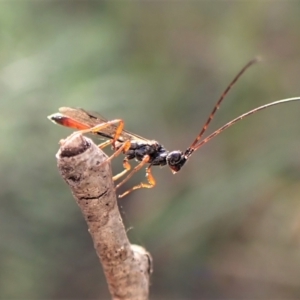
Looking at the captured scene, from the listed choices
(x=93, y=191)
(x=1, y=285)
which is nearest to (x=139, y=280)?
(x=93, y=191)

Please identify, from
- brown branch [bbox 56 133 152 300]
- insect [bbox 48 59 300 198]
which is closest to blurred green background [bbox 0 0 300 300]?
insect [bbox 48 59 300 198]

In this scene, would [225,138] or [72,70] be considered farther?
[225,138]

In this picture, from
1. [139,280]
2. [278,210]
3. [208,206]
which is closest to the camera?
[139,280]

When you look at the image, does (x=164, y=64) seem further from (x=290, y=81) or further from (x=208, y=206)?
(x=208, y=206)

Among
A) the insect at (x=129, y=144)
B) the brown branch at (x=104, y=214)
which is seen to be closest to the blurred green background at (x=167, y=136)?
the insect at (x=129, y=144)

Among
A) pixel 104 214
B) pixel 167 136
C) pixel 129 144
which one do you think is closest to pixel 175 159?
pixel 129 144

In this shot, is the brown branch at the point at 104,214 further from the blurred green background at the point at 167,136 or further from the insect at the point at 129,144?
the blurred green background at the point at 167,136

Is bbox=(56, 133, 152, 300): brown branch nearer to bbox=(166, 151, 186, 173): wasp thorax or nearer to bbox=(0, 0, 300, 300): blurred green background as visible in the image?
bbox=(166, 151, 186, 173): wasp thorax
